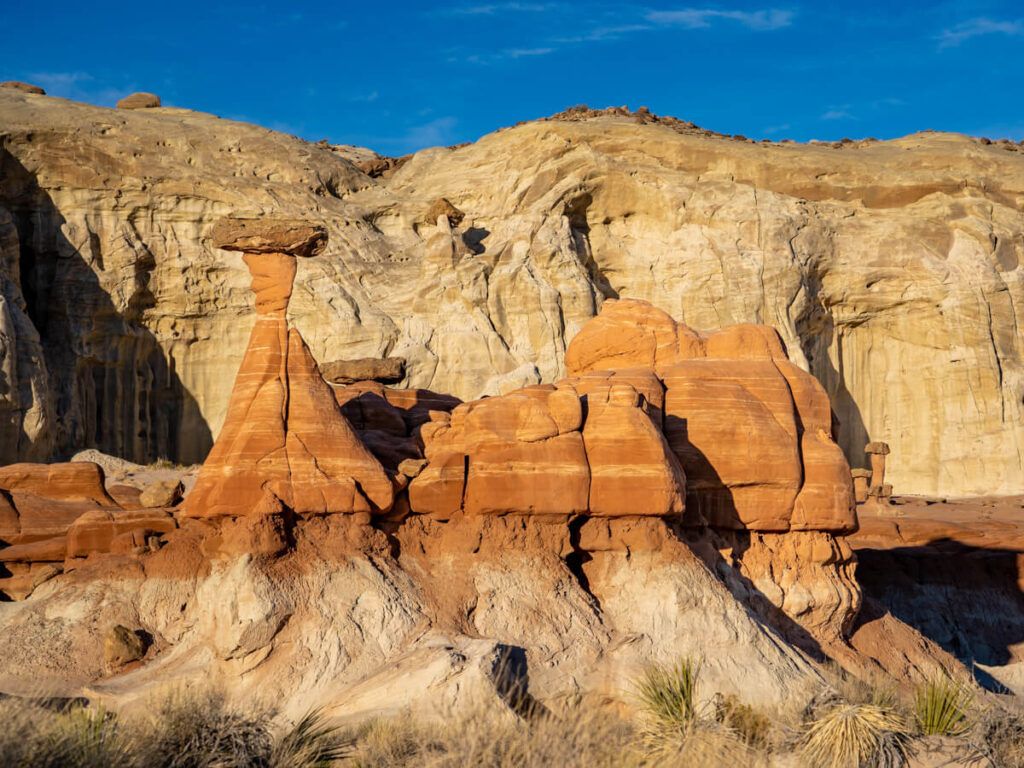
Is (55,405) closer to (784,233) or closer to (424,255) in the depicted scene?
(424,255)

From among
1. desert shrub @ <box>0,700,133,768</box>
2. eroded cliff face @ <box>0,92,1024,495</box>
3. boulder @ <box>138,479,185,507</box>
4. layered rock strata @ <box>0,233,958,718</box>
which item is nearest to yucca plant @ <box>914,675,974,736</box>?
layered rock strata @ <box>0,233,958,718</box>

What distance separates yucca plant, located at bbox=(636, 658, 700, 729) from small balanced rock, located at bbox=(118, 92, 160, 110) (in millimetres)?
45937

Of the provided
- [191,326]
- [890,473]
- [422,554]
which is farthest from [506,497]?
[890,473]

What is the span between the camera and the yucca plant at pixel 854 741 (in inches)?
587

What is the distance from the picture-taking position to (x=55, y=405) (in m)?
39.8

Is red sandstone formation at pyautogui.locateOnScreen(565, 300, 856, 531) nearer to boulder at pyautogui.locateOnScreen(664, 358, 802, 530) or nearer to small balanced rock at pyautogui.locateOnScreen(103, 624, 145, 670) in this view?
boulder at pyautogui.locateOnScreen(664, 358, 802, 530)

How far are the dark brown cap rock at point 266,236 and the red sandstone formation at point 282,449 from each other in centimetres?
77

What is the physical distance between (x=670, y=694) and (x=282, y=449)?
6173 mm

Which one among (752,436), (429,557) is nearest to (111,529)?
(429,557)

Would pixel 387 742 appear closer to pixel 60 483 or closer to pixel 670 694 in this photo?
pixel 670 694

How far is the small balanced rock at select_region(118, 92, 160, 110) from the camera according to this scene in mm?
56625

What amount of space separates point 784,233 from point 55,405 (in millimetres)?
25793

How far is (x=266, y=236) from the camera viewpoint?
19641 mm

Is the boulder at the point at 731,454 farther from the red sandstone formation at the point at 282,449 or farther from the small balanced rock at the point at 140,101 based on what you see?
the small balanced rock at the point at 140,101
